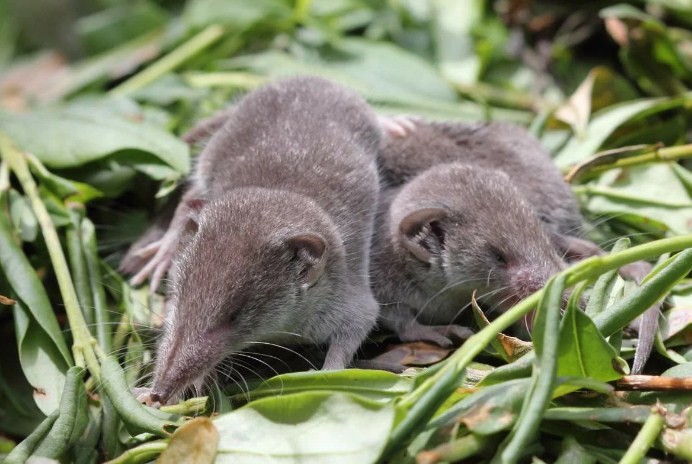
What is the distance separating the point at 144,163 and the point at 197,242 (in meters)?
1.48

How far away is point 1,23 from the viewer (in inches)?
320

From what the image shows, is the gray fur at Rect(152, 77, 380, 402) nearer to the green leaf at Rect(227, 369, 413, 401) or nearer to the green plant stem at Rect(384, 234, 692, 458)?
the green leaf at Rect(227, 369, 413, 401)

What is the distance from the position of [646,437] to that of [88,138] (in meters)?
3.59

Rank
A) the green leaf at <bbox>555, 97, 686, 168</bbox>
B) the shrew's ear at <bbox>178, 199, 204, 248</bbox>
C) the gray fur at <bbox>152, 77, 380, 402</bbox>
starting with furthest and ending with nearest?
the green leaf at <bbox>555, 97, 686, 168</bbox>
the shrew's ear at <bbox>178, 199, 204, 248</bbox>
the gray fur at <bbox>152, 77, 380, 402</bbox>

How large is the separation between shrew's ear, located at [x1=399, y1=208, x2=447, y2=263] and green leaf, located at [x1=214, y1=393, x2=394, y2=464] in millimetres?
1425

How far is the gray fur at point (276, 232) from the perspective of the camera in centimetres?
338

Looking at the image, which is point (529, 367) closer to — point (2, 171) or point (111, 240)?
point (111, 240)

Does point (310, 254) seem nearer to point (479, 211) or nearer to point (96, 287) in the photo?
point (479, 211)

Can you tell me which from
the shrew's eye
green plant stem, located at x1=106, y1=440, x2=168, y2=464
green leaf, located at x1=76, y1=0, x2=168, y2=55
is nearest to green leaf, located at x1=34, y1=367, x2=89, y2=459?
green plant stem, located at x1=106, y1=440, x2=168, y2=464

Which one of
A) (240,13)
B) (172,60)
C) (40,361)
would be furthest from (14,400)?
(240,13)

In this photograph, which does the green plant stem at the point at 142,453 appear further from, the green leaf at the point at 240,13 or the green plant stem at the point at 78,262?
the green leaf at the point at 240,13

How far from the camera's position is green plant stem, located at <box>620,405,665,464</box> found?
271 cm

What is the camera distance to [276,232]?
3.55 meters

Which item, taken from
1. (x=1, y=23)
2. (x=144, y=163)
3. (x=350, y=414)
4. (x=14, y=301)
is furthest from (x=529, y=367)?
(x=1, y=23)
